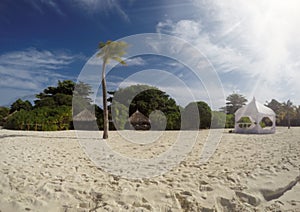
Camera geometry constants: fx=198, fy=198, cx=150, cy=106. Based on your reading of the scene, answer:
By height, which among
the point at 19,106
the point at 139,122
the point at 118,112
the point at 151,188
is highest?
the point at 19,106

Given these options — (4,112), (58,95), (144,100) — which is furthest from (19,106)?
(144,100)

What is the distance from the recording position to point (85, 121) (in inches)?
677

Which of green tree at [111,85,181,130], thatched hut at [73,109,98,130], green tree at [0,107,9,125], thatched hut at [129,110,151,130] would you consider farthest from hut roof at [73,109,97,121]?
green tree at [0,107,9,125]

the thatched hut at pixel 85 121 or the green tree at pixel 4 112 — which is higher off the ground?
the green tree at pixel 4 112

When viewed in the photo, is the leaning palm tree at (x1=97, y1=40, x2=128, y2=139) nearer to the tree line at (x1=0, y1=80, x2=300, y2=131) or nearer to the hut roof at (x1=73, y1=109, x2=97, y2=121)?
the tree line at (x1=0, y1=80, x2=300, y2=131)

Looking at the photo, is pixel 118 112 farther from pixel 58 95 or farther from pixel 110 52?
pixel 58 95

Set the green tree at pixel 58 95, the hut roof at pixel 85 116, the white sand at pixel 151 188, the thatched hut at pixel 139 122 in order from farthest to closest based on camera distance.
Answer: the green tree at pixel 58 95, the thatched hut at pixel 139 122, the hut roof at pixel 85 116, the white sand at pixel 151 188

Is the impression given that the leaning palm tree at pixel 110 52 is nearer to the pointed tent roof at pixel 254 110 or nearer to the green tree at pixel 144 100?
the pointed tent roof at pixel 254 110

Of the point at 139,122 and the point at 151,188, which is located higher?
the point at 139,122

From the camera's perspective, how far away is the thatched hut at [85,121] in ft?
55.5

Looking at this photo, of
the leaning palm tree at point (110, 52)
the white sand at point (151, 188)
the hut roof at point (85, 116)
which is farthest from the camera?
the hut roof at point (85, 116)

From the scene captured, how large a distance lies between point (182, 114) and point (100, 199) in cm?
1526

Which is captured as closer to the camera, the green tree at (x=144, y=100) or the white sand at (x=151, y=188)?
the white sand at (x=151, y=188)

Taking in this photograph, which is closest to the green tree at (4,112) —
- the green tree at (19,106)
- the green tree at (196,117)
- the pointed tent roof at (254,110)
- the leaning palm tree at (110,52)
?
the green tree at (19,106)
